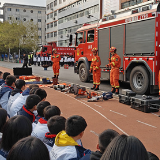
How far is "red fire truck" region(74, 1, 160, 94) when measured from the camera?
8945 mm

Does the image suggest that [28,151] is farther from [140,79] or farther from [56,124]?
[140,79]

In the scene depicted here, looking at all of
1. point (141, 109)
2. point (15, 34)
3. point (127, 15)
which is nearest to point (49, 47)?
point (15, 34)

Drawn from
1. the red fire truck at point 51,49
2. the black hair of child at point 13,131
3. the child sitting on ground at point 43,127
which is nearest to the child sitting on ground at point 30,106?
the child sitting on ground at point 43,127

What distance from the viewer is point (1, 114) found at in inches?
114

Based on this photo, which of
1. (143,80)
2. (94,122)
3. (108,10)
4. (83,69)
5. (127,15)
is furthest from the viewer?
(108,10)

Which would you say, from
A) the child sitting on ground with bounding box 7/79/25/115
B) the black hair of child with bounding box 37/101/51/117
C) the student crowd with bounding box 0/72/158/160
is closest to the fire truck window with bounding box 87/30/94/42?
the child sitting on ground with bounding box 7/79/25/115

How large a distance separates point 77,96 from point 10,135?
7598 mm

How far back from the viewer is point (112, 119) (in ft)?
21.5

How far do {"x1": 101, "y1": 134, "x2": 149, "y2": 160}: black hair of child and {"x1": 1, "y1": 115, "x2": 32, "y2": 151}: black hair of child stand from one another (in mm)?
1182

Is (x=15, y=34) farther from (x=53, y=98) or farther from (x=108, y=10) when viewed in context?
(x=53, y=98)

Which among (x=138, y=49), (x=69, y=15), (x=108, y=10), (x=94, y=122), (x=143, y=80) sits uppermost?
(x=69, y=15)

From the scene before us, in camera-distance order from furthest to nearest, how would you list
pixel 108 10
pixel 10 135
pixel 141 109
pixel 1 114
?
pixel 108 10, pixel 141 109, pixel 1 114, pixel 10 135

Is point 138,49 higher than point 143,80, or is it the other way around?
point 138,49

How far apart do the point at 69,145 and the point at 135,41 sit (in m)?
8.19
